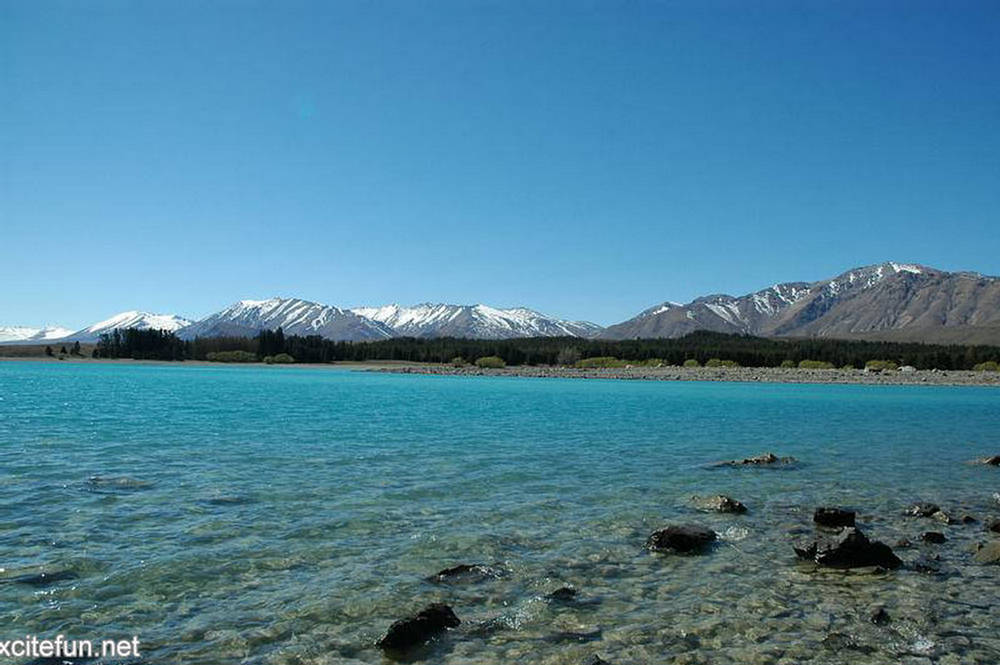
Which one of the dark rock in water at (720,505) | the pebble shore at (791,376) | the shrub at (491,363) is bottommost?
the dark rock in water at (720,505)

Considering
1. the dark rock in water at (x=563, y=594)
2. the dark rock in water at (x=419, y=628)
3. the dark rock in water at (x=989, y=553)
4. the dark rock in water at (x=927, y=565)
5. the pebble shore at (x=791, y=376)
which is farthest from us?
the pebble shore at (x=791, y=376)

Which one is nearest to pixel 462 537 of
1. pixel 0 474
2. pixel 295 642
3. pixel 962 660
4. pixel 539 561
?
pixel 539 561

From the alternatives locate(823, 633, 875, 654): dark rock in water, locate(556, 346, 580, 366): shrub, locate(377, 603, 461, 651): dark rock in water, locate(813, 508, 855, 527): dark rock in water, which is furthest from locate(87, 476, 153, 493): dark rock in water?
locate(556, 346, 580, 366): shrub

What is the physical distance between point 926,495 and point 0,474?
24.8m

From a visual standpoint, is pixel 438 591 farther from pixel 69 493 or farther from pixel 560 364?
pixel 560 364

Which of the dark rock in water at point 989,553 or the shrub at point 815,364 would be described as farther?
the shrub at point 815,364

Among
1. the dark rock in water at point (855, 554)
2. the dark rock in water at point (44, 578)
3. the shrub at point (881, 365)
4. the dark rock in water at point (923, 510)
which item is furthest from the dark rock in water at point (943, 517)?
the shrub at point (881, 365)

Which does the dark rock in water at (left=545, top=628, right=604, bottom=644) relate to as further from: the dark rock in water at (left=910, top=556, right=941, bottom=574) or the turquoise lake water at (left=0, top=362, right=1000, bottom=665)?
the dark rock in water at (left=910, top=556, right=941, bottom=574)

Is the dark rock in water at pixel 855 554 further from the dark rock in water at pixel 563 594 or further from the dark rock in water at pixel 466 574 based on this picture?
the dark rock in water at pixel 466 574

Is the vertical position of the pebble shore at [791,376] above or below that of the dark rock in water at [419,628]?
above

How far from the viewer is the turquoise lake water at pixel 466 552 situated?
331 inches

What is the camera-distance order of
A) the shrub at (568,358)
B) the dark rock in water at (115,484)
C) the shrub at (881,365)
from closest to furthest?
the dark rock in water at (115,484)
the shrub at (881,365)
the shrub at (568,358)

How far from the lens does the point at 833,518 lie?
14.5 meters

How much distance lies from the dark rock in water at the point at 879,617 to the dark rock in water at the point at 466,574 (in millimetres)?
5293
